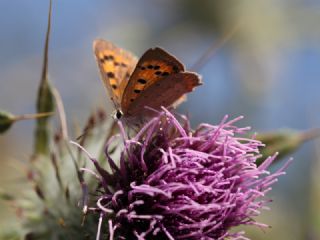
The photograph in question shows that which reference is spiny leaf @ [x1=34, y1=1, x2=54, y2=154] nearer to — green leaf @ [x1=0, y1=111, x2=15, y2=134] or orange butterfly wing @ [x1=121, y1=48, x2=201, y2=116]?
green leaf @ [x1=0, y1=111, x2=15, y2=134]

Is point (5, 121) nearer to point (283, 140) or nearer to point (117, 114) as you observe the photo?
point (117, 114)

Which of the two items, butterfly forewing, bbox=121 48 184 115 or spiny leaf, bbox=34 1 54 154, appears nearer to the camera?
butterfly forewing, bbox=121 48 184 115

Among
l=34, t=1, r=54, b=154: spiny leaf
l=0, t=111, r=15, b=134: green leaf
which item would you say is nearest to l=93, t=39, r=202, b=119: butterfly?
l=34, t=1, r=54, b=154: spiny leaf

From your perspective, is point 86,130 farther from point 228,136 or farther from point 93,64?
point 93,64

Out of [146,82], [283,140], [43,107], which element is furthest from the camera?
[283,140]

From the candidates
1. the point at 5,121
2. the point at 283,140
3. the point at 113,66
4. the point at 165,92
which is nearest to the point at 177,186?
the point at 165,92

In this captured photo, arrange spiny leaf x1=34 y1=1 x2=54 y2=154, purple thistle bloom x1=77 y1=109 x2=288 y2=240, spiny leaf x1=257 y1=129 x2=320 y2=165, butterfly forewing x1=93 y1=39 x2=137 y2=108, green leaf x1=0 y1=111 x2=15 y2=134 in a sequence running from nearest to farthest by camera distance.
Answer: purple thistle bloom x1=77 y1=109 x2=288 y2=240 < butterfly forewing x1=93 y1=39 x2=137 y2=108 < green leaf x1=0 y1=111 x2=15 y2=134 < spiny leaf x1=34 y1=1 x2=54 y2=154 < spiny leaf x1=257 y1=129 x2=320 y2=165
